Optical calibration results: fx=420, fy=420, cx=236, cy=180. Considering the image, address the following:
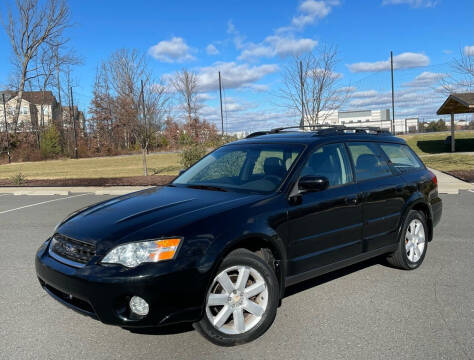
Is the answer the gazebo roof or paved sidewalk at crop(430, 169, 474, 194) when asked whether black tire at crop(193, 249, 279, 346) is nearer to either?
paved sidewalk at crop(430, 169, 474, 194)

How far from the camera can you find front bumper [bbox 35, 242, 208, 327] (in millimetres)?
2871

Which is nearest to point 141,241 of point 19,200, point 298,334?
point 298,334

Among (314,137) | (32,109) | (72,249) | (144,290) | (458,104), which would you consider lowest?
(144,290)

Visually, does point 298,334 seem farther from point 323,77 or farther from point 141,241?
point 323,77

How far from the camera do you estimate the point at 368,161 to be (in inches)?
185

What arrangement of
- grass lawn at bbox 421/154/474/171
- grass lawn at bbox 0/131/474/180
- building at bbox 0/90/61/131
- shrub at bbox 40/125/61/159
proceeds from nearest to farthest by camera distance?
1. grass lawn at bbox 421/154/474/171
2. grass lawn at bbox 0/131/474/180
3. shrub at bbox 40/125/61/159
4. building at bbox 0/90/61/131

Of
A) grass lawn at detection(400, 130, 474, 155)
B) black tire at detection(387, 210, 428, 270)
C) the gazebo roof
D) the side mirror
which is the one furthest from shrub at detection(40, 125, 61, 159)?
the side mirror

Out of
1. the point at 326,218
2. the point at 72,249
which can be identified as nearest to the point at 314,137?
the point at 326,218

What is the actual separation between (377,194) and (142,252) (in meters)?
2.68

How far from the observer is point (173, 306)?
2.93m

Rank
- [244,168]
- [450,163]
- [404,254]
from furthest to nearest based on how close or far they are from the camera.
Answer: [450,163], [404,254], [244,168]

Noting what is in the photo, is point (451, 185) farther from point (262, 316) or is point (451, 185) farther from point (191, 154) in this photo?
point (262, 316)

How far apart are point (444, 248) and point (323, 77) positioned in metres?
12.9

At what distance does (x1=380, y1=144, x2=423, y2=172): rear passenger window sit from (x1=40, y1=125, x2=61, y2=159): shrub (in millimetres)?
38220
